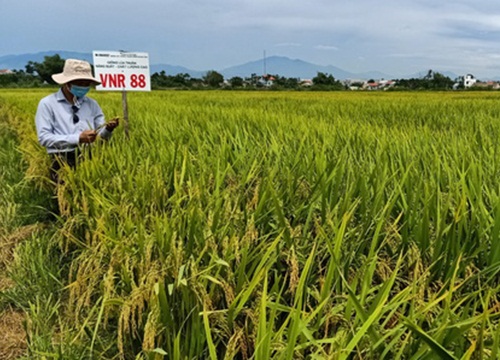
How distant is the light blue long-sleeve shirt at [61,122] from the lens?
287cm

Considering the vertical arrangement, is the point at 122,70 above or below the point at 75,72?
above

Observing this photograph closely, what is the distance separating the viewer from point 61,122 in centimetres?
299

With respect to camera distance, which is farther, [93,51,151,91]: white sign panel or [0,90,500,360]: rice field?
[93,51,151,91]: white sign panel

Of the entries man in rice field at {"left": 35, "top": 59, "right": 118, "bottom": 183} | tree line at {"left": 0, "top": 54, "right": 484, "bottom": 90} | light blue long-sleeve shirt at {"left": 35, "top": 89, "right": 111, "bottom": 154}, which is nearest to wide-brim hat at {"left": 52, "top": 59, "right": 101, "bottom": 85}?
man in rice field at {"left": 35, "top": 59, "right": 118, "bottom": 183}

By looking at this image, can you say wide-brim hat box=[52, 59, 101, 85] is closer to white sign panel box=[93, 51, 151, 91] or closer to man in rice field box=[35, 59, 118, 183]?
man in rice field box=[35, 59, 118, 183]

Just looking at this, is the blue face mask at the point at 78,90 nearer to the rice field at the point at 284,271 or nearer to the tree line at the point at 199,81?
the rice field at the point at 284,271

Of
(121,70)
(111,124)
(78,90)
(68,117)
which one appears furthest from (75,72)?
(121,70)

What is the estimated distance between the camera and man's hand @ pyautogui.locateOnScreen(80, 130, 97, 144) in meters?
2.75

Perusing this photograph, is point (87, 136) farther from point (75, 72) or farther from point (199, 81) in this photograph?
point (199, 81)

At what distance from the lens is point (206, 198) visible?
171cm

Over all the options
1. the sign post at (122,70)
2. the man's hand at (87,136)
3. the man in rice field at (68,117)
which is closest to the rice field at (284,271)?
the man's hand at (87,136)

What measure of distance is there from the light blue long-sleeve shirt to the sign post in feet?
1.12

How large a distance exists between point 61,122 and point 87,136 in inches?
15.2

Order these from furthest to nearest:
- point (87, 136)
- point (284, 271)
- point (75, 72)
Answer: point (75, 72) → point (87, 136) → point (284, 271)
